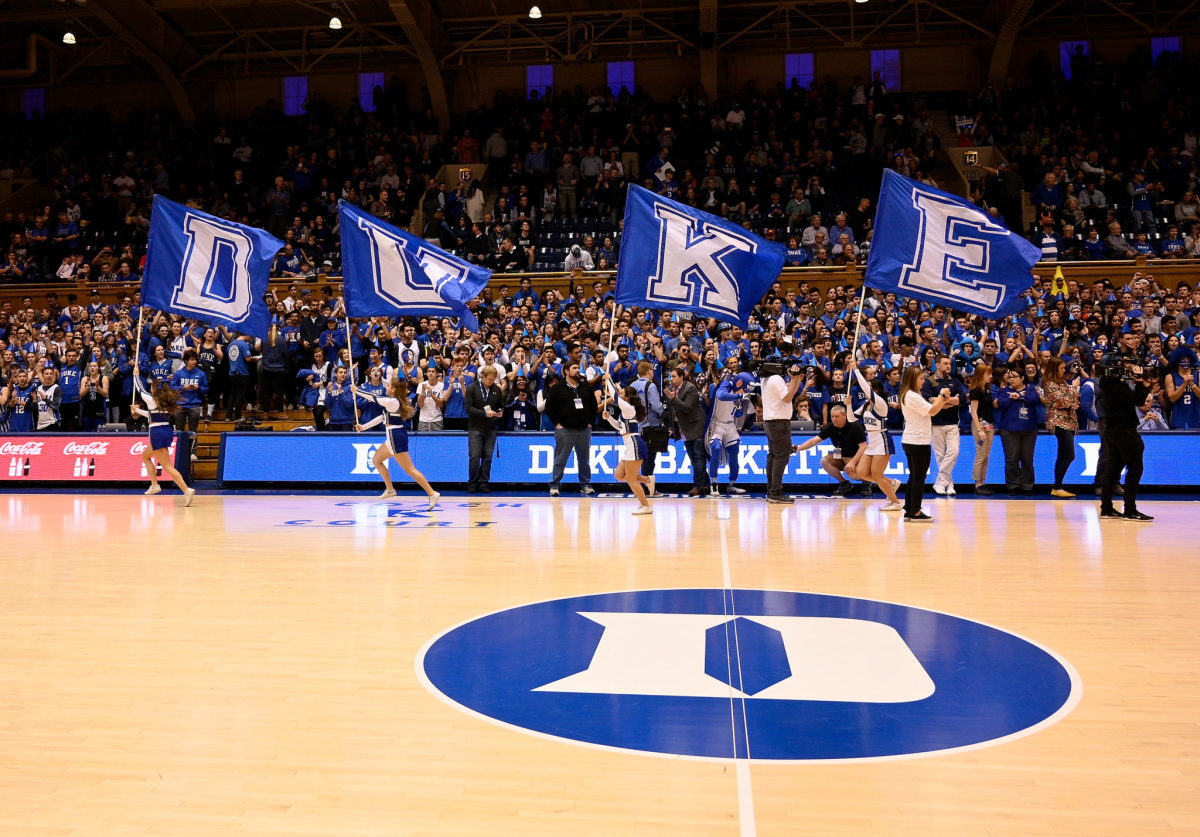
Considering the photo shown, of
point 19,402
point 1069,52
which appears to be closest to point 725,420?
point 19,402

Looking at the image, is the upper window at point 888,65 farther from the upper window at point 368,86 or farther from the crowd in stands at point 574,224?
the upper window at point 368,86

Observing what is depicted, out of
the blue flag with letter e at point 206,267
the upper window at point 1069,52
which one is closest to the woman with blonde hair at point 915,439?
the blue flag with letter e at point 206,267

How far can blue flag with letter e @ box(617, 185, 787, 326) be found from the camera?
13398 millimetres

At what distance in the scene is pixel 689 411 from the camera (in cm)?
1477

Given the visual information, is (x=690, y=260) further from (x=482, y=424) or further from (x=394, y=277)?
(x=482, y=424)

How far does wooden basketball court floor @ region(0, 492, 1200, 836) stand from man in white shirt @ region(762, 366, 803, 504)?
309cm

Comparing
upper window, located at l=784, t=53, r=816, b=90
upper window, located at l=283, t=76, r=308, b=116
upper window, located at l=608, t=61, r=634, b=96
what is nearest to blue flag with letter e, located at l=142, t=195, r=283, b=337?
upper window, located at l=608, t=61, r=634, b=96

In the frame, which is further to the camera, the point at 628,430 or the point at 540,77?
the point at 540,77

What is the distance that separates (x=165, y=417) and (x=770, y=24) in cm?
2387

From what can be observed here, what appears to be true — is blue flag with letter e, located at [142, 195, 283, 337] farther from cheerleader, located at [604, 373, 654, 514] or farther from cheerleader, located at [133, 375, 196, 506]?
cheerleader, located at [604, 373, 654, 514]

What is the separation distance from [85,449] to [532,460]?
28.3ft

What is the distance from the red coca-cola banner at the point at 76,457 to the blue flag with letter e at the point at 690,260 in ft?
31.4

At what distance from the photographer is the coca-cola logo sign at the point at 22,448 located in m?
17.8

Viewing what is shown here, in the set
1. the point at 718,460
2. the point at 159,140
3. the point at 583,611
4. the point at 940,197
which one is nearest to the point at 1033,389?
the point at 940,197
